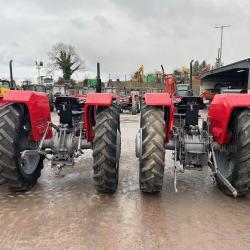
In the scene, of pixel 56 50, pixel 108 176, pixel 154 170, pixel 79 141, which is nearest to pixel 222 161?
pixel 154 170

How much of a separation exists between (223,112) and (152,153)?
46.4 inches

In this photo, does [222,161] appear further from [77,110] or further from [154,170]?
[77,110]

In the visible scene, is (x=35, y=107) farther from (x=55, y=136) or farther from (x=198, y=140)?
(x=198, y=140)

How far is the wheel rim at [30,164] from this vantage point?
534cm

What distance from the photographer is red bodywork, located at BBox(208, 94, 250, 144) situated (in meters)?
4.50

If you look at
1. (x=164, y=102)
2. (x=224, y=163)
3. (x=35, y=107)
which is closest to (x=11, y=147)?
(x=35, y=107)

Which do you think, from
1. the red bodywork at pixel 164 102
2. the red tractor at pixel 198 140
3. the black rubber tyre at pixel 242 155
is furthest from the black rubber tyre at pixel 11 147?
the black rubber tyre at pixel 242 155

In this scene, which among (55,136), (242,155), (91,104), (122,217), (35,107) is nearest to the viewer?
(122,217)

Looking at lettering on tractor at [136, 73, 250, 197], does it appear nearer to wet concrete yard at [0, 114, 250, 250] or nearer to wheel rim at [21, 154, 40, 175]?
wet concrete yard at [0, 114, 250, 250]

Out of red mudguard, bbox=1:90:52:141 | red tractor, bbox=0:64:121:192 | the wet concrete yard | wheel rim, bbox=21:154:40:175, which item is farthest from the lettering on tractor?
wheel rim, bbox=21:154:40:175

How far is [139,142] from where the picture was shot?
183 inches

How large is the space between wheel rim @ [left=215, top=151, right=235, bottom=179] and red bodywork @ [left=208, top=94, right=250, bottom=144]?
347 millimetres

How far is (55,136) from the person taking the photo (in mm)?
5258

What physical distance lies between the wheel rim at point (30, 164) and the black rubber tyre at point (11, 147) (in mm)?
354
